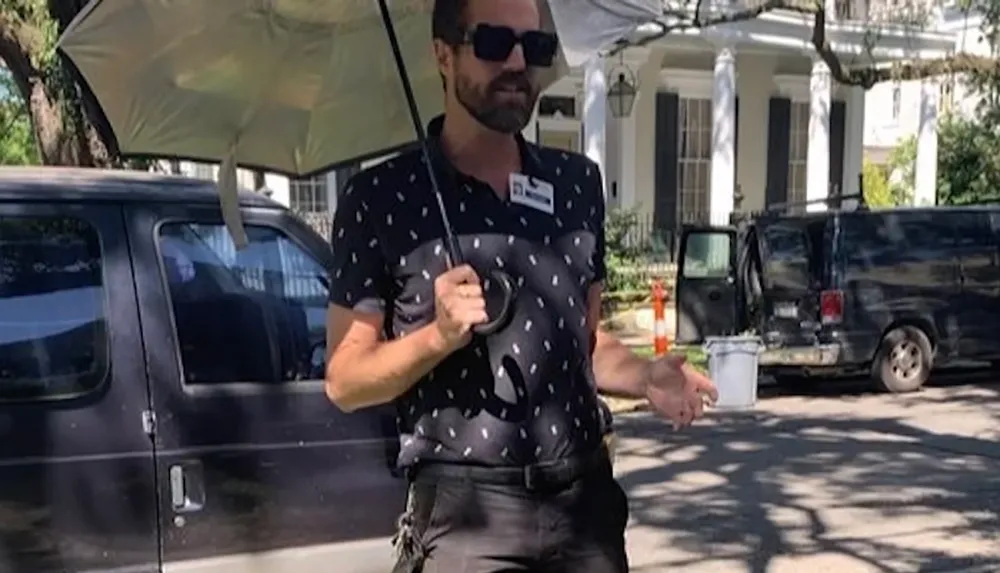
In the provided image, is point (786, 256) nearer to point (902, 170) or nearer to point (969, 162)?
point (969, 162)

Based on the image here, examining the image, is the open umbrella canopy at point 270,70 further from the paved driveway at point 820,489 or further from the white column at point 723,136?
the white column at point 723,136

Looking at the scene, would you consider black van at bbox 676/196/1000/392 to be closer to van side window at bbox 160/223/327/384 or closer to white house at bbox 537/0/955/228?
white house at bbox 537/0/955/228

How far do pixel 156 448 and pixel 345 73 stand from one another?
1384 mm

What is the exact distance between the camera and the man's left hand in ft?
7.46

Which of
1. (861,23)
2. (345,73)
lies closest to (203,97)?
(345,73)

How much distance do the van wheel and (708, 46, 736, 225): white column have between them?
734cm

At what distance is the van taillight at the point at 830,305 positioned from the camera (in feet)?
37.4

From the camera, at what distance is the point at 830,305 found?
11406 millimetres

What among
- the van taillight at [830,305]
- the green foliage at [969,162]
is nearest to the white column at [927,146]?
the green foliage at [969,162]

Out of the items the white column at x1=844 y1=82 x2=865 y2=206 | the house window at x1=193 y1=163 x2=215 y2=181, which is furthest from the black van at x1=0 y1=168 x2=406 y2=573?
the white column at x1=844 y1=82 x2=865 y2=206

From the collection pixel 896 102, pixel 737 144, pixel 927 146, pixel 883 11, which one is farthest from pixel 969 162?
pixel 896 102

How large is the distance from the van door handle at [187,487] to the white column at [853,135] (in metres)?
21.4

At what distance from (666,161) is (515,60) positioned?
18.8m

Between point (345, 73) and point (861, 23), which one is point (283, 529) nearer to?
point (345, 73)
